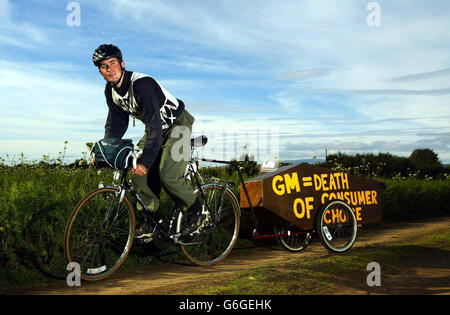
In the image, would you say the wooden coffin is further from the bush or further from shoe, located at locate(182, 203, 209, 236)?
the bush

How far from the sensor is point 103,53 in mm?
5492

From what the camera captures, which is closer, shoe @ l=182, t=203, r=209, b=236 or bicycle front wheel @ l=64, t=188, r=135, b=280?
bicycle front wheel @ l=64, t=188, r=135, b=280

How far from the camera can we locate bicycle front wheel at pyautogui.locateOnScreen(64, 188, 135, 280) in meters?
5.41

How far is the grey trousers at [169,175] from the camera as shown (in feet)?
19.2

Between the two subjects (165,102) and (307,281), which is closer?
(307,281)

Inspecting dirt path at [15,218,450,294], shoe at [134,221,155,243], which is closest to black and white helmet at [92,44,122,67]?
shoe at [134,221,155,243]

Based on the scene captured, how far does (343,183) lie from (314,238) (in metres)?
1.74

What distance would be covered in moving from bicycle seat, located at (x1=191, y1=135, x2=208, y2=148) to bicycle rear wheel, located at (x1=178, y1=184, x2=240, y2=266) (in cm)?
62

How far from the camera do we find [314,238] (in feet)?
30.5

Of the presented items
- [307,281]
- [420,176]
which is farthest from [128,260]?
[420,176]

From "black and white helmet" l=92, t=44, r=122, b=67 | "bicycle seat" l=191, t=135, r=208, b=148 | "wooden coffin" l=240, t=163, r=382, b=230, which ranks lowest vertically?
"wooden coffin" l=240, t=163, r=382, b=230

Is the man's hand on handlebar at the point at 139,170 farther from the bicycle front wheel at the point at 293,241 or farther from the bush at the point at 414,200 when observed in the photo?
the bush at the point at 414,200
